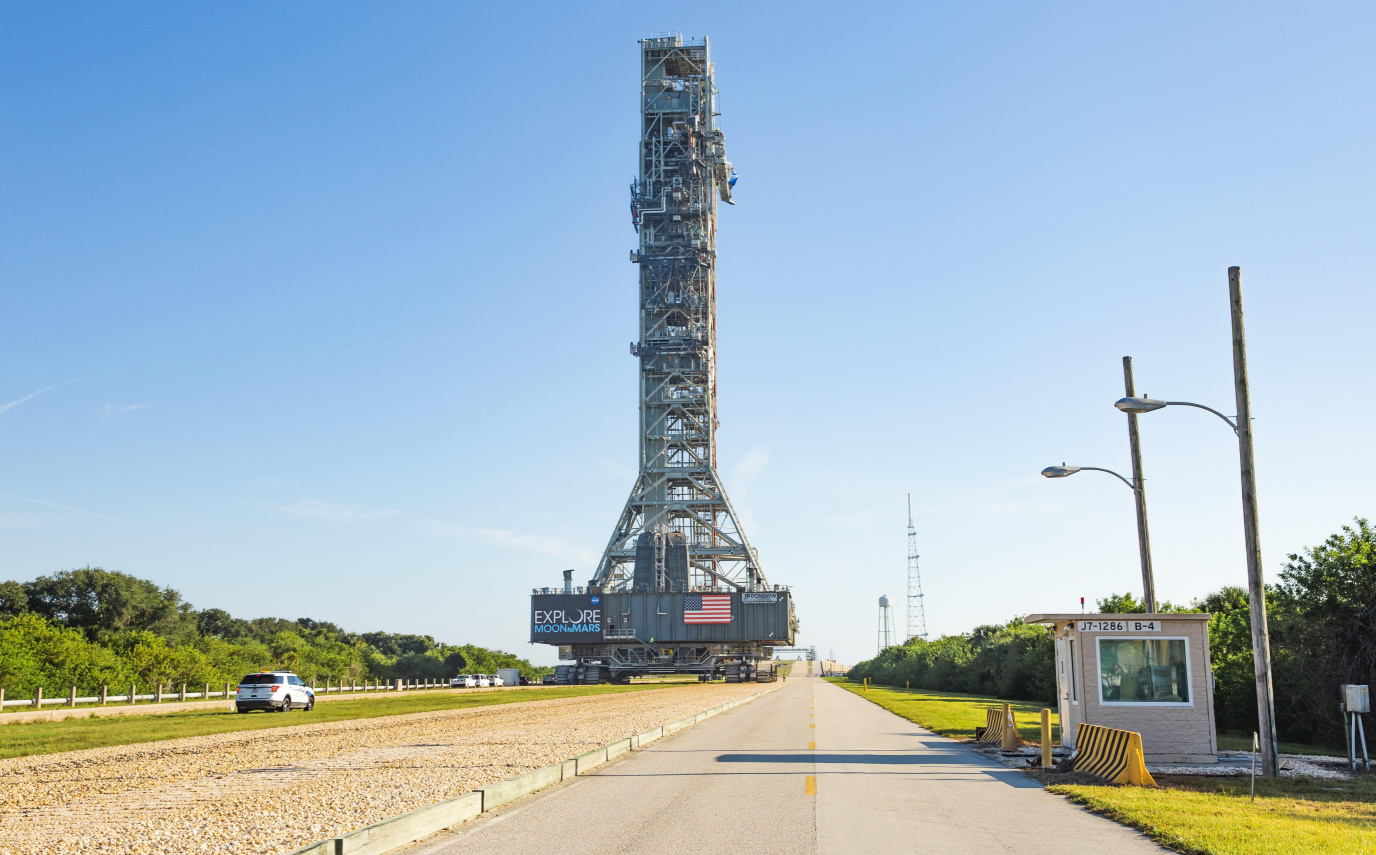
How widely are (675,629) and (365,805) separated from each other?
8434 centimetres

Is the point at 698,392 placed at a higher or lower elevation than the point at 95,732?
higher

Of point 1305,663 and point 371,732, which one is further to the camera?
point 371,732

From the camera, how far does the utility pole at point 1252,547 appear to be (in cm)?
1600

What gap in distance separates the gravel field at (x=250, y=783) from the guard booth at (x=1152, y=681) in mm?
9372

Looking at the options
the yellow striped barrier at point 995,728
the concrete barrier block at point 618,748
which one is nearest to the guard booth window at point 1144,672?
the yellow striped barrier at point 995,728

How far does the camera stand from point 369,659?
396 ft

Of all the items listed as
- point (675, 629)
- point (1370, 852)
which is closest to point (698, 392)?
point (675, 629)

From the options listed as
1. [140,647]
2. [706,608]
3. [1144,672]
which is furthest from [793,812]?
[706,608]

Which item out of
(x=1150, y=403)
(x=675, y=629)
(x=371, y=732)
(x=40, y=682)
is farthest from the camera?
(x=675, y=629)

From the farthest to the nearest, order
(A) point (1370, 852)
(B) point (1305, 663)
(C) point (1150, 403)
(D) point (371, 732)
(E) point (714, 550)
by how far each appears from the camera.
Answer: (E) point (714, 550) < (D) point (371, 732) < (B) point (1305, 663) < (C) point (1150, 403) < (A) point (1370, 852)

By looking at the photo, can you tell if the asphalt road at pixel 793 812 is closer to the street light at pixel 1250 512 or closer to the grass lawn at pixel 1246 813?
the grass lawn at pixel 1246 813

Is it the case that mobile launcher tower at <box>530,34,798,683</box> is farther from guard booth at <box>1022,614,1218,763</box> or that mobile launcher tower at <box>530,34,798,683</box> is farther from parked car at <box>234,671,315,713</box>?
guard booth at <box>1022,614,1218,763</box>

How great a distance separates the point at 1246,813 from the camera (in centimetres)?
1186

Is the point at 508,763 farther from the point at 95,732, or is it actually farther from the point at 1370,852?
the point at 95,732
